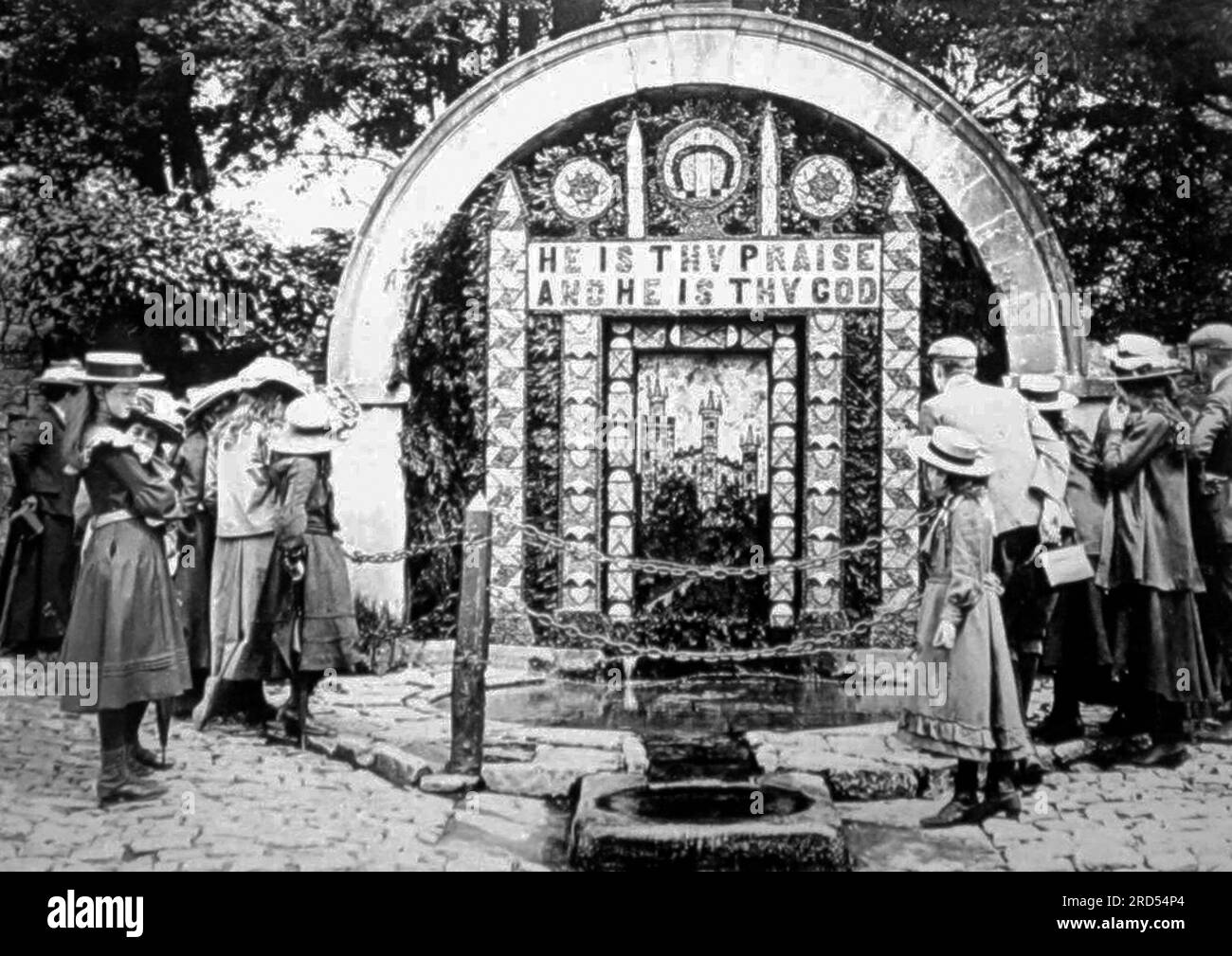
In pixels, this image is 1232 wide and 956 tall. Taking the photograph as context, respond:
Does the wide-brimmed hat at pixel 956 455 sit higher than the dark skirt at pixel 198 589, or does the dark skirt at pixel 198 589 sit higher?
the wide-brimmed hat at pixel 956 455

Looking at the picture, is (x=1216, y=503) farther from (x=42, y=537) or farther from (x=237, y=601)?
(x=42, y=537)

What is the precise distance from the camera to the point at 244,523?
6219 mm

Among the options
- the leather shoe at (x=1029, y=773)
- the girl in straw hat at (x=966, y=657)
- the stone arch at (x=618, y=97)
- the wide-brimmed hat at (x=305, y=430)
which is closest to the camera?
the girl in straw hat at (x=966, y=657)

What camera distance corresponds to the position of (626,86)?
733 centimetres

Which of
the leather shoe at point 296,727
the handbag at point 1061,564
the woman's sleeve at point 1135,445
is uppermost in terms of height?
the woman's sleeve at point 1135,445

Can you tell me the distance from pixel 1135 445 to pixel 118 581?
3.77 metres

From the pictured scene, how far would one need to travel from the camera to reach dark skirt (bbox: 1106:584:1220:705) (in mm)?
5578

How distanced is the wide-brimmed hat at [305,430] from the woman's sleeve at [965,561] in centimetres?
258

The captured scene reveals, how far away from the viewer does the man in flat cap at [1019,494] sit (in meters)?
5.54

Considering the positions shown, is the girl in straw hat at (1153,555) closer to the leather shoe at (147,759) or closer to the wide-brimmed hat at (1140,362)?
the wide-brimmed hat at (1140,362)

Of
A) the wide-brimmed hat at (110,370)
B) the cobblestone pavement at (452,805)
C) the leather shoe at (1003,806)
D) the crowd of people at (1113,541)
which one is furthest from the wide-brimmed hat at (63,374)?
the leather shoe at (1003,806)

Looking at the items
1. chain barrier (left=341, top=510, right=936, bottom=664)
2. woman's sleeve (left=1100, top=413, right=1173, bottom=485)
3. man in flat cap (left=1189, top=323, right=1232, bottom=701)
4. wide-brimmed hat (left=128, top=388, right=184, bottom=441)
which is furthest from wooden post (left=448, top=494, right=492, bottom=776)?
man in flat cap (left=1189, top=323, right=1232, bottom=701)

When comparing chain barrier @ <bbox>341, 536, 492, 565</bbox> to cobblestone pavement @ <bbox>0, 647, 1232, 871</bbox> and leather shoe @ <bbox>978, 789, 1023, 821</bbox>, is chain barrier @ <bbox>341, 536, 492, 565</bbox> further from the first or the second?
leather shoe @ <bbox>978, 789, 1023, 821</bbox>
